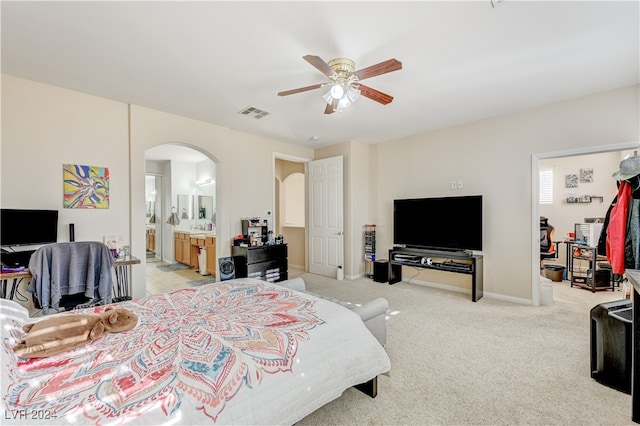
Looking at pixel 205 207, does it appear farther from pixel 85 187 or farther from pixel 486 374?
pixel 486 374

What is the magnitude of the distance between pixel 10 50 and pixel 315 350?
3.50 meters

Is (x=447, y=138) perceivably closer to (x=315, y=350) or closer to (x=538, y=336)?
(x=538, y=336)

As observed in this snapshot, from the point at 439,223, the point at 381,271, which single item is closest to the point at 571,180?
the point at 439,223

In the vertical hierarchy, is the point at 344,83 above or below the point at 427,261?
above

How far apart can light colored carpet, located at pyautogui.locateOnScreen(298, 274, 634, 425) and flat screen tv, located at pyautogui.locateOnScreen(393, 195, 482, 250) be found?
102cm

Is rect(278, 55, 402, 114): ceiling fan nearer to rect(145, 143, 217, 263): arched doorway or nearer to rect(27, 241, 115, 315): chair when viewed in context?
rect(27, 241, 115, 315): chair

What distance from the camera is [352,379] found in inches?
64.8

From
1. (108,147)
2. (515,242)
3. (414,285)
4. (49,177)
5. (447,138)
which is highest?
(447,138)

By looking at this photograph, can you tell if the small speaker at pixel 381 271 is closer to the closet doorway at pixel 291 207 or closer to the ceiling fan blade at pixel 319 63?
the closet doorway at pixel 291 207

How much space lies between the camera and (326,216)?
5.58 m

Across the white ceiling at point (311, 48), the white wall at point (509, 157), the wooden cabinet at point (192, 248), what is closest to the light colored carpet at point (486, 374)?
the white wall at point (509, 157)

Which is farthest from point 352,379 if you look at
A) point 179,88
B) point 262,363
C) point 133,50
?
point 179,88

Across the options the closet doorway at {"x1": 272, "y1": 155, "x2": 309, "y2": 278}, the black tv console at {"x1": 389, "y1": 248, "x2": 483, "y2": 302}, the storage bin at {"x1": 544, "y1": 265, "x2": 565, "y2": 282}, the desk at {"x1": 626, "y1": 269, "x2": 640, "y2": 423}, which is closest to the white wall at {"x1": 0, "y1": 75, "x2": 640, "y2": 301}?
the black tv console at {"x1": 389, "y1": 248, "x2": 483, "y2": 302}

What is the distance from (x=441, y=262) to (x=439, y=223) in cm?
62
